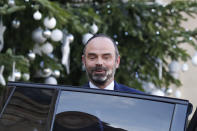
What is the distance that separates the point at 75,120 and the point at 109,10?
5.31m

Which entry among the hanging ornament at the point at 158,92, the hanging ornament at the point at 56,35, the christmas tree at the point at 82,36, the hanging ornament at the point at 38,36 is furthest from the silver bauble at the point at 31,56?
the hanging ornament at the point at 158,92

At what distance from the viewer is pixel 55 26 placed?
7.09 m

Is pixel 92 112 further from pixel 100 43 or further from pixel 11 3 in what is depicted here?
pixel 11 3

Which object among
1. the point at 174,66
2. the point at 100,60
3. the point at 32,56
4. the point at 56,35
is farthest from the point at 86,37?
the point at 100,60

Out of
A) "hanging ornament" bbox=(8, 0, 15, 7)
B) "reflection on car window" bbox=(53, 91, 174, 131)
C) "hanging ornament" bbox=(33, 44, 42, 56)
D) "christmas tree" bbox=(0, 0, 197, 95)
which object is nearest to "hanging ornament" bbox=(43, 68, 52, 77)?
"christmas tree" bbox=(0, 0, 197, 95)

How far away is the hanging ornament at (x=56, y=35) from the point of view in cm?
693

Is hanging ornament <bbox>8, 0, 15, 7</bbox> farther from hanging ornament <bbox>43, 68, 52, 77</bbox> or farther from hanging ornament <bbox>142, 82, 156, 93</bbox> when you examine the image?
hanging ornament <bbox>142, 82, 156, 93</bbox>

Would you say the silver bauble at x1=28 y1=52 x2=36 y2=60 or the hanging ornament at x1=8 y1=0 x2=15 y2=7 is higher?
the hanging ornament at x1=8 y1=0 x2=15 y2=7

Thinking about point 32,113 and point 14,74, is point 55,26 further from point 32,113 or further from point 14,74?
point 32,113

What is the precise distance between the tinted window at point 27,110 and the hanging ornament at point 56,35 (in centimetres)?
393

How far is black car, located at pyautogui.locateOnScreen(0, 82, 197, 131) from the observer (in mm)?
2682

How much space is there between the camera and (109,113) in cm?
278

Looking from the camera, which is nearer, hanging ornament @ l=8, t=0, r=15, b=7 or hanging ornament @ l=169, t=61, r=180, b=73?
hanging ornament @ l=8, t=0, r=15, b=7

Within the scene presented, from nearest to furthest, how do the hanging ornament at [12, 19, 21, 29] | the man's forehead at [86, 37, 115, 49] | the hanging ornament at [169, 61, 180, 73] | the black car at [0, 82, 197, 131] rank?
1. the black car at [0, 82, 197, 131]
2. the man's forehead at [86, 37, 115, 49]
3. the hanging ornament at [12, 19, 21, 29]
4. the hanging ornament at [169, 61, 180, 73]
